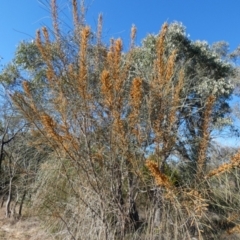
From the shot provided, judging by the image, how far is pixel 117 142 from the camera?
2020 mm

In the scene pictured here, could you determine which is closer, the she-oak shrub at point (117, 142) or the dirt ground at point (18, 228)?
the she-oak shrub at point (117, 142)

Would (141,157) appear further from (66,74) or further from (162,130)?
(66,74)

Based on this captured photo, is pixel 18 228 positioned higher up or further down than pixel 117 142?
further down

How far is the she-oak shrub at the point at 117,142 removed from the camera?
1969mm

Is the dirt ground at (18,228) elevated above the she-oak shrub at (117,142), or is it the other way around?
the she-oak shrub at (117,142)

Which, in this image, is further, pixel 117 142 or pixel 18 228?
pixel 18 228

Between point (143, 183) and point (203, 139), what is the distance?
55cm

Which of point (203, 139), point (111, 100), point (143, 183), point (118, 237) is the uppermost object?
point (111, 100)

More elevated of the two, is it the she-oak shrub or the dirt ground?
the she-oak shrub

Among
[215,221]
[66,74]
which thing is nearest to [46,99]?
[66,74]

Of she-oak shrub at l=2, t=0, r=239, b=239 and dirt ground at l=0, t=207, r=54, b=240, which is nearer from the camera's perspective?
she-oak shrub at l=2, t=0, r=239, b=239

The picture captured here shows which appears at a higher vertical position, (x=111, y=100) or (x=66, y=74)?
(x=66, y=74)

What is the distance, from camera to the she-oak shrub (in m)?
1.97

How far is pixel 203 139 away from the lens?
2.21 meters
